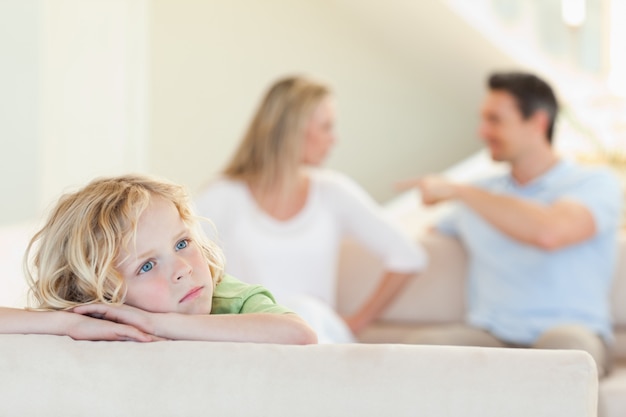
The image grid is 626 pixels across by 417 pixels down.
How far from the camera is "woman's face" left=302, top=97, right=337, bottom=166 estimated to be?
356 centimetres

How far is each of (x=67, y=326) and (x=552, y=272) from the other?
2.13 m

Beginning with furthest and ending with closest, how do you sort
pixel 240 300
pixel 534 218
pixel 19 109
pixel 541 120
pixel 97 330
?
pixel 19 109 < pixel 541 120 < pixel 534 218 < pixel 240 300 < pixel 97 330

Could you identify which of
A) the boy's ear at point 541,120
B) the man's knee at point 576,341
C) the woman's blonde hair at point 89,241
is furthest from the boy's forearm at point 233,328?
the boy's ear at point 541,120

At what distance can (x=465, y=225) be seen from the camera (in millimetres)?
3521

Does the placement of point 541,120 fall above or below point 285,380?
below

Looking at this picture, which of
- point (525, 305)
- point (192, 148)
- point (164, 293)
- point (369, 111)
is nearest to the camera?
point (164, 293)

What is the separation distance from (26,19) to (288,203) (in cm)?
139

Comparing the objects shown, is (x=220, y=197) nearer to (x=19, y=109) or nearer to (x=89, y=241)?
(x=19, y=109)

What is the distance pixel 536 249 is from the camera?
11.0 ft

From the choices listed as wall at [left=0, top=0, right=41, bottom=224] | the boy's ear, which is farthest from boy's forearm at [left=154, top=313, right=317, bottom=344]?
wall at [left=0, top=0, right=41, bottom=224]

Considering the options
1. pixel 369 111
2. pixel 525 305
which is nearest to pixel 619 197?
pixel 525 305

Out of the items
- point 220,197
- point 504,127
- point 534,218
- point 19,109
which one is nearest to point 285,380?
point 534,218

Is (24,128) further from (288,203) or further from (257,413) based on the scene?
(257,413)

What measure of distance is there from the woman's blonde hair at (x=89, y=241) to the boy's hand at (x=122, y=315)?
0.02m
